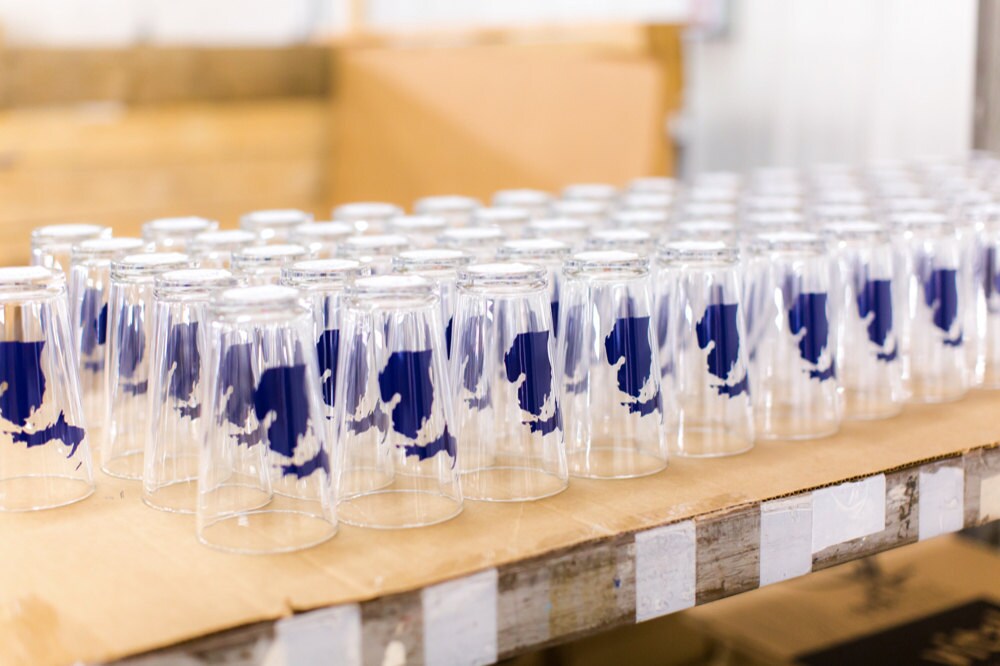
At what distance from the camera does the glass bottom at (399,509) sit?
0.85 m

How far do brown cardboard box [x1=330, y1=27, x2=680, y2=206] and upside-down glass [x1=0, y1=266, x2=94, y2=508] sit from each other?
2286mm

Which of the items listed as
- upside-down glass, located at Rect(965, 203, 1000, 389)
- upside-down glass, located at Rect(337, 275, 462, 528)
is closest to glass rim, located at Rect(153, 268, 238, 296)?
upside-down glass, located at Rect(337, 275, 462, 528)

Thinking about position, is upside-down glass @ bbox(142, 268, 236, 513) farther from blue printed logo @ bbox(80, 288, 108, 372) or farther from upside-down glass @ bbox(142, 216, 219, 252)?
upside-down glass @ bbox(142, 216, 219, 252)

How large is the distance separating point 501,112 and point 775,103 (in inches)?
31.1

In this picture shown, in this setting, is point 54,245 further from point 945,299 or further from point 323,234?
point 945,299

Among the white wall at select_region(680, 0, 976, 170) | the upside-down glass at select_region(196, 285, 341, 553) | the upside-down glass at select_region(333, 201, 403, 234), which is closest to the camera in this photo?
the upside-down glass at select_region(196, 285, 341, 553)

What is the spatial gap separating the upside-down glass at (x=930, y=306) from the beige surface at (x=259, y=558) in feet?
0.56

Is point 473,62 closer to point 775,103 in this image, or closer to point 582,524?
point 775,103

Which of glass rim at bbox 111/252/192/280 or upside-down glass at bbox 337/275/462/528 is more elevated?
glass rim at bbox 111/252/192/280

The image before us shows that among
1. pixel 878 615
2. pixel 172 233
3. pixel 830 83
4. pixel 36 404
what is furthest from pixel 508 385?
pixel 830 83

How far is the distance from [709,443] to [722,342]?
0.08 meters

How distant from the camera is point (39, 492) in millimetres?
905

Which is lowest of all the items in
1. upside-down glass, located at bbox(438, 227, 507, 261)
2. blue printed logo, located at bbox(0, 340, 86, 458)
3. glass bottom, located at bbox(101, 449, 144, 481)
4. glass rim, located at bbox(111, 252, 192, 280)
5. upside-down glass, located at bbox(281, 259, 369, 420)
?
glass bottom, located at bbox(101, 449, 144, 481)

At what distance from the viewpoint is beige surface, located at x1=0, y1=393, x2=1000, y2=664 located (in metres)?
0.70
